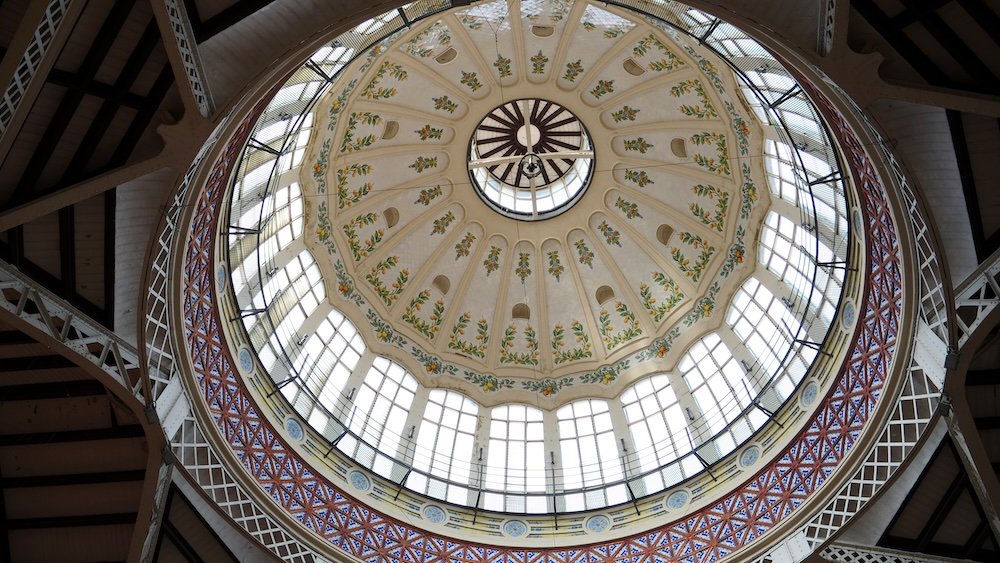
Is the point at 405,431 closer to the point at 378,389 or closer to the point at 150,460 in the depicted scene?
the point at 378,389

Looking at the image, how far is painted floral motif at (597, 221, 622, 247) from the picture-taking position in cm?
2634

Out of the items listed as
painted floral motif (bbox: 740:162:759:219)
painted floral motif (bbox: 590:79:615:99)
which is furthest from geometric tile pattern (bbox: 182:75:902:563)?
painted floral motif (bbox: 590:79:615:99)

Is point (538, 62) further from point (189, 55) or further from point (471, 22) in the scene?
point (189, 55)

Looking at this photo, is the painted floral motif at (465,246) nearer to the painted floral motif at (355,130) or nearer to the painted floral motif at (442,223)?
the painted floral motif at (442,223)

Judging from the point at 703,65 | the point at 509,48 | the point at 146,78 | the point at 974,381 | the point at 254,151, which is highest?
the point at 509,48

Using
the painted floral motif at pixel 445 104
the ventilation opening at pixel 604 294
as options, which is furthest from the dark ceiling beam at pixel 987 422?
the painted floral motif at pixel 445 104

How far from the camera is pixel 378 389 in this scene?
896 inches

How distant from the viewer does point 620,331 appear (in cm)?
2520

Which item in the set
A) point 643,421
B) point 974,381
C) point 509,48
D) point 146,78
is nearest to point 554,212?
point 509,48

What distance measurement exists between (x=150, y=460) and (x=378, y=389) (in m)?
9.09

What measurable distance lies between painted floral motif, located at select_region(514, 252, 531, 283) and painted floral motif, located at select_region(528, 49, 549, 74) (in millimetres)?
6062

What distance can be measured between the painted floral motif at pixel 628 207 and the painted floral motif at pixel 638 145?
5.52 ft

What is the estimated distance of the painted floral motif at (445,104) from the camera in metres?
24.9

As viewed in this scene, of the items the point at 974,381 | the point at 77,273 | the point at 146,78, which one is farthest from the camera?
the point at 974,381
